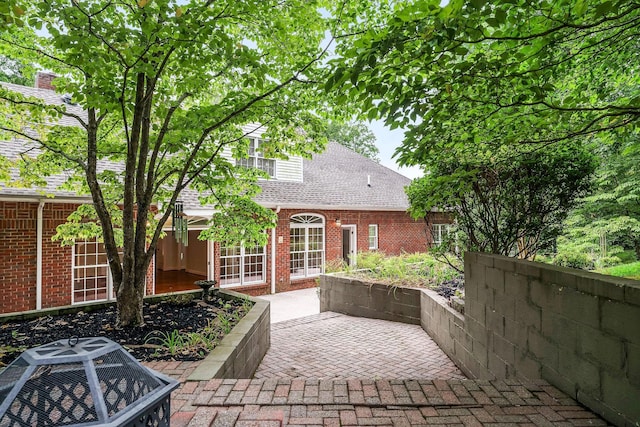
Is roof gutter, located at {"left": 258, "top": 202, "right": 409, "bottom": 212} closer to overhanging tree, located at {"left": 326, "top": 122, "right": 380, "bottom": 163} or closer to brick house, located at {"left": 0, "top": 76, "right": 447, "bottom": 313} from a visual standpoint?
brick house, located at {"left": 0, "top": 76, "right": 447, "bottom": 313}

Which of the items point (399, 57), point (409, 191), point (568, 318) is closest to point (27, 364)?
point (399, 57)

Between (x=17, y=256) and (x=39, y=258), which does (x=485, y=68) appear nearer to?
(x=39, y=258)

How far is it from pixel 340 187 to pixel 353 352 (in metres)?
10.3

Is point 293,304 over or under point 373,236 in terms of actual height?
under

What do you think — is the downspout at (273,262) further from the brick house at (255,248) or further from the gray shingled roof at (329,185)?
the gray shingled roof at (329,185)

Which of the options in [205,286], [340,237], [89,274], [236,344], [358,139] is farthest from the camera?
[358,139]

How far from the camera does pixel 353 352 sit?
5898 mm

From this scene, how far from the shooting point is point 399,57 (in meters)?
2.85

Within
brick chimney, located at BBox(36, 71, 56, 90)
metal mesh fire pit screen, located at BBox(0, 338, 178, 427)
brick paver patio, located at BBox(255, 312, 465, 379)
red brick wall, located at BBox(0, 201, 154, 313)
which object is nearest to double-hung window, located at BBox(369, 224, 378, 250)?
brick paver patio, located at BBox(255, 312, 465, 379)

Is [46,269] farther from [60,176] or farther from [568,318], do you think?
[568,318]

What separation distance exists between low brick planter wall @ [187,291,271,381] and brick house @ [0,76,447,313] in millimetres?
3504

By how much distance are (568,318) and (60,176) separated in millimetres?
11022

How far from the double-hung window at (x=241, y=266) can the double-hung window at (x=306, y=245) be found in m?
1.26

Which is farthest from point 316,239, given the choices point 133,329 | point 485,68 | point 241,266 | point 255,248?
point 485,68
